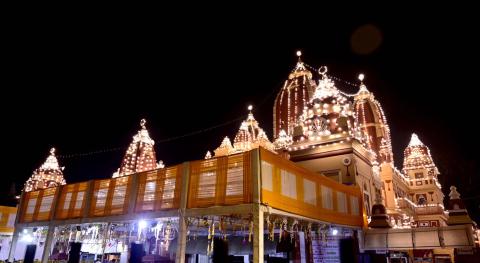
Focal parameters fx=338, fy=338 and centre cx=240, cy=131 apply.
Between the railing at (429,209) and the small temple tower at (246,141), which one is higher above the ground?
the small temple tower at (246,141)

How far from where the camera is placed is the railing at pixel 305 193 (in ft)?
42.5

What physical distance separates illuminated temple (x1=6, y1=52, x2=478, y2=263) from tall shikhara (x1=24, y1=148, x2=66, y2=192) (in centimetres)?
1623

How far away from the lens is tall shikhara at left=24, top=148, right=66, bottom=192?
148 feet

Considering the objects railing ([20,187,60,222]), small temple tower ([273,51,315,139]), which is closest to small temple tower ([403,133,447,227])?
small temple tower ([273,51,315,139])

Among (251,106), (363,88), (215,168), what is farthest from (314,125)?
(363,88)

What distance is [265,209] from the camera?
12.2m

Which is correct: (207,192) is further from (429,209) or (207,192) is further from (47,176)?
(47,176)

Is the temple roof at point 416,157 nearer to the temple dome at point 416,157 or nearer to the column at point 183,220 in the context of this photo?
the temple dome at point 416,157

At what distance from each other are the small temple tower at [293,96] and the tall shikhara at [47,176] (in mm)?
31531

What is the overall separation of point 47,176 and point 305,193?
138ft

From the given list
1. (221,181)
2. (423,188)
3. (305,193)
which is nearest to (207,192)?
(221,181)

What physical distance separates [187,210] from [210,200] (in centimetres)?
115

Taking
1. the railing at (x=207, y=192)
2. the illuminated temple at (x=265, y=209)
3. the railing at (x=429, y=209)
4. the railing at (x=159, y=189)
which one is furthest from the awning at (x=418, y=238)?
the railing at (x=429, y=209)

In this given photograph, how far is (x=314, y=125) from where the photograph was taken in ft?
84.0
